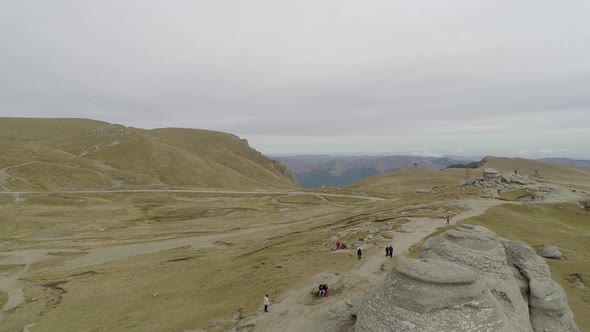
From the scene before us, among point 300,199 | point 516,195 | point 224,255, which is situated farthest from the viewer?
point 300,199

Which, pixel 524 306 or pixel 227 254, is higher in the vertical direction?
pixel 524 306

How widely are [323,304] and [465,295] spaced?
18982 millimetres

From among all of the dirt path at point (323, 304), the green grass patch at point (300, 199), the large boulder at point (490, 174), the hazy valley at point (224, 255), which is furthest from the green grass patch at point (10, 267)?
the large boulder at point (490, 174)

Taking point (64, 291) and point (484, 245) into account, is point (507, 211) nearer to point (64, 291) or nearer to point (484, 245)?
point (484, 245)

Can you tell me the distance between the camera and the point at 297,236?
3049 inches

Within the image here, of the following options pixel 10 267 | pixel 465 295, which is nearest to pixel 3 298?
pixel 10 267

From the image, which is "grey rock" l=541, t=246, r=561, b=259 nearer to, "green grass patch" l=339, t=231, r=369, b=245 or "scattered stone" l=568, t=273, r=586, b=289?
"scattered stone" l=568, t=273, r=586, b=289

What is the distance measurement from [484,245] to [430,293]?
11866 millimetres

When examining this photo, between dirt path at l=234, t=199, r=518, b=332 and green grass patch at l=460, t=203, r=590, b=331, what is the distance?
2146 cm

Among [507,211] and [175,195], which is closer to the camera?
[507,211]

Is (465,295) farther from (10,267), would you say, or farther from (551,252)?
(10,267)

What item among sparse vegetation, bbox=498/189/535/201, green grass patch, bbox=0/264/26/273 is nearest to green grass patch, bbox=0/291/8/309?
green grass patch, bbox=0/264/26/273

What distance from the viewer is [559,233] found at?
63.1 metres

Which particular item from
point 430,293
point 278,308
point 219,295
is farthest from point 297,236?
point 430,293
